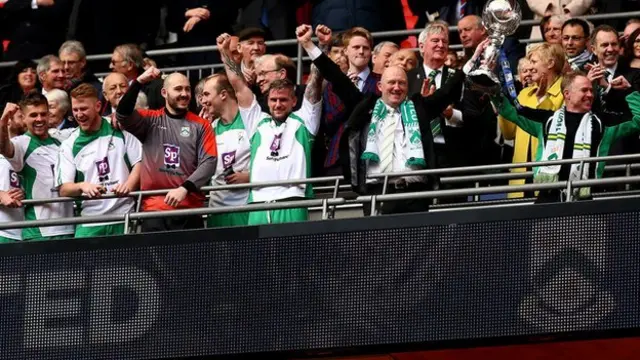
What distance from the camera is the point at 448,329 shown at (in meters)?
13.5

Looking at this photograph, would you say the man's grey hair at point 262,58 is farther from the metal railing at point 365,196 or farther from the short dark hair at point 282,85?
the metal railing at point 365,196

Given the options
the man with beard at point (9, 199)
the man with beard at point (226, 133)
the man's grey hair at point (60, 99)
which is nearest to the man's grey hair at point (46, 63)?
the man's grey hair at point (60, 99)

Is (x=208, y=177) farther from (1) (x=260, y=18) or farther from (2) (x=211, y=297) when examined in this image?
(1) (x=260, y=18)

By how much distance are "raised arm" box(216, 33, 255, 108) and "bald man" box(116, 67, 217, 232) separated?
74 centimetres

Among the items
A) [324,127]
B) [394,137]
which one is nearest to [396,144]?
[394,137]

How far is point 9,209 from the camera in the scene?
15273 mm

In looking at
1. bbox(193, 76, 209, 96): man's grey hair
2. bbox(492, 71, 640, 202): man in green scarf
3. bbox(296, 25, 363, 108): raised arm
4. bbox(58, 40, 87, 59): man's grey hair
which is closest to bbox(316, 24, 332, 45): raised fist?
bbox(296, 25, 363, 108): raised arm

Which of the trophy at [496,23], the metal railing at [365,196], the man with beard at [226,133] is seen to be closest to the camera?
the metal railing at [365,196]

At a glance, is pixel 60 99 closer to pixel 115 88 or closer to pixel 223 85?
pixel 115 88

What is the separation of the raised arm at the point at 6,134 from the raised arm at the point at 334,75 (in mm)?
2276

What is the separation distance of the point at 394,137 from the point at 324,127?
105 centimetres

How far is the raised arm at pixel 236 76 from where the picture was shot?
15.7 m

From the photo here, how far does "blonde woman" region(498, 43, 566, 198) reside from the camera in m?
15.2

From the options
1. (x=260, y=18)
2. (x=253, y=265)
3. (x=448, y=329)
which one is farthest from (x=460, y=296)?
(x=260, y=18)
